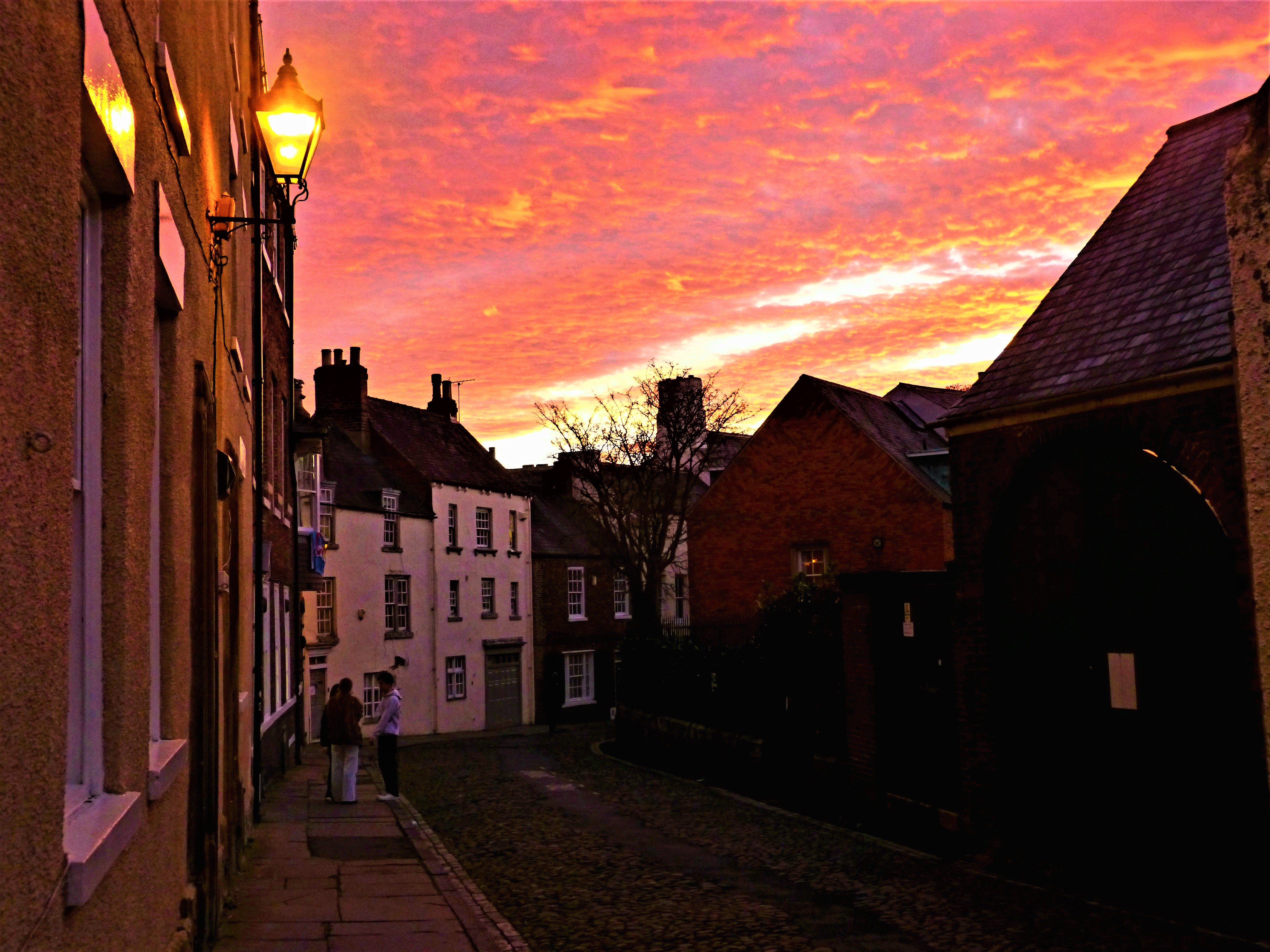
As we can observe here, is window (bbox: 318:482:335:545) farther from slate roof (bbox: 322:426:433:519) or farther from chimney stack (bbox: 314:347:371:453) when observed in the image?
chimney stack (bbox: 314:347:371:453)

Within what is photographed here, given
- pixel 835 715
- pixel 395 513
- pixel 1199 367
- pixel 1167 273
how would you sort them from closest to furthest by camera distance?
pixel 1199 367 → pixel 1167 273 → pixel 835 715 → pixel 395 513

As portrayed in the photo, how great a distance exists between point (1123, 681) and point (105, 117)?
1075 cm

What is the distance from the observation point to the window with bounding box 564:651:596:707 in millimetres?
44625

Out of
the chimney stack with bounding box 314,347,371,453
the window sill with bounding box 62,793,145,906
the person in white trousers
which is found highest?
the chimney stack with bounding box 314,347,371,453

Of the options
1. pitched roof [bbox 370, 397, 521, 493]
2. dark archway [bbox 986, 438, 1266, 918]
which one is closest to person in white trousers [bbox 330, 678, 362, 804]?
dark archway [bbox 986, 438, 1266, 918]

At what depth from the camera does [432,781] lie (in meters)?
21.5

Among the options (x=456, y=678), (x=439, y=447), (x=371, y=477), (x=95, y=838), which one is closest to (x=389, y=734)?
(x=95, y=838)

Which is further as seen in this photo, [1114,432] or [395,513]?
[395,513]

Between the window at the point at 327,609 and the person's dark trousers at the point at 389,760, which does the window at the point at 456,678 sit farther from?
the person's dark trousers at the point at 389,760

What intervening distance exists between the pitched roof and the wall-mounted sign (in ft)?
118

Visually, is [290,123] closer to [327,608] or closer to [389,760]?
[389,760]

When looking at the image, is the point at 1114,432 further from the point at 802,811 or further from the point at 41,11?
the point at 41,11

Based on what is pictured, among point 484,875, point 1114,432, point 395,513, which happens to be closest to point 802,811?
point 484,875

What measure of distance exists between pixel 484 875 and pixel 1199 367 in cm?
832
